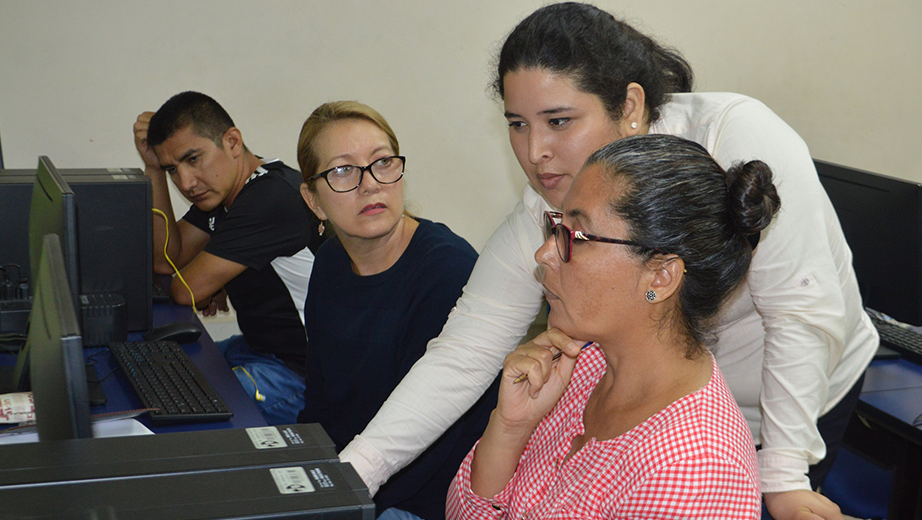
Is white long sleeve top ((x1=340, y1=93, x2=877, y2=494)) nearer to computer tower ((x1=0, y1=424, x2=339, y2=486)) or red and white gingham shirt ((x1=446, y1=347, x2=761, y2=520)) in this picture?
red and white gingham shirt ((x1=446, y1=347, x2=761, y2=520))

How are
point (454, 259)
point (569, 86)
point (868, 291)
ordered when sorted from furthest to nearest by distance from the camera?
1. point (868, 291)
2. point (454, 259)
3. point (569, 86)

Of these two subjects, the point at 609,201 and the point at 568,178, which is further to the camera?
the point at 568,178

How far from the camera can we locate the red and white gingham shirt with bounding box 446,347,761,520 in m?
0.92

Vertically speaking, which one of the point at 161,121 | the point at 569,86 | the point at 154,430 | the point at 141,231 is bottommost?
the point at 154,430

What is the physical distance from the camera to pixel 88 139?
299 cm

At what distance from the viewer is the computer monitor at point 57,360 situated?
2.36 ft

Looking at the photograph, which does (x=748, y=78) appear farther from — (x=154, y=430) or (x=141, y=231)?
(x=154, y=430)

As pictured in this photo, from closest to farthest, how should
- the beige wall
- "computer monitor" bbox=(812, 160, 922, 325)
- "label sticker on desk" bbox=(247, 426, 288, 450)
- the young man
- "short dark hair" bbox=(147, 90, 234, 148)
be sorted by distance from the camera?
"label sticker on desk" bbox=(247, 426, 288, 450), "computer monitor" bbox=(812, 160, 922, 325), the young man, "short dark hair" bbox=(147, 90, 234, 148), the beige wall

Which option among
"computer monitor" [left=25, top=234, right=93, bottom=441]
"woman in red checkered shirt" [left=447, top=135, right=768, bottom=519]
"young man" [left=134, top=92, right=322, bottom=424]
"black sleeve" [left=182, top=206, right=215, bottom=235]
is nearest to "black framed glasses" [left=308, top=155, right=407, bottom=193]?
"young man" [left=134, top=92, right=322, bottom=424]

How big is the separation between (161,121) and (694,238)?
211 centimetres

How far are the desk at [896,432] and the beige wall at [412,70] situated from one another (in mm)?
1966

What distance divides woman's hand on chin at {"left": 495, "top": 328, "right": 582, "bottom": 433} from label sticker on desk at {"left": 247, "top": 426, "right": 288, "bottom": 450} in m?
0.53

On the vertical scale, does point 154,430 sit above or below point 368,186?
below

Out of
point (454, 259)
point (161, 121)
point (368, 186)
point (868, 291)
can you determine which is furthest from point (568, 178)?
point (161, 121)
